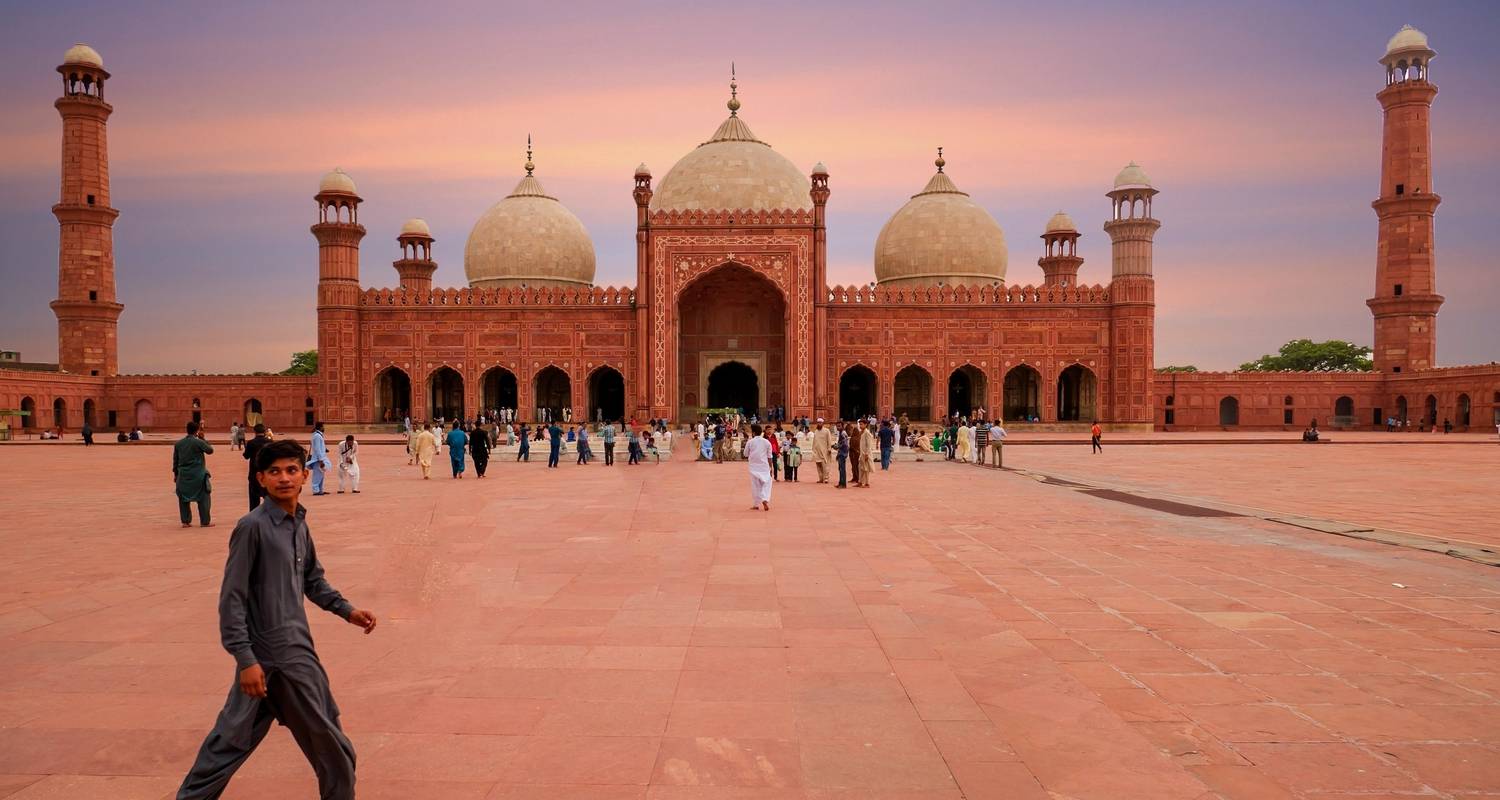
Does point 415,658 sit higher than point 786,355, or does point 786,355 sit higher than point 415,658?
point 786,355

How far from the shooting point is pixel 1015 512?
9484mm

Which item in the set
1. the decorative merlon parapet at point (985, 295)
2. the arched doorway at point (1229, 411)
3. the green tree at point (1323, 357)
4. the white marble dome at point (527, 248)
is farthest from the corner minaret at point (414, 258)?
the green tree at point (1323, 357)

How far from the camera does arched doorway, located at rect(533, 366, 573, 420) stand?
110 ft

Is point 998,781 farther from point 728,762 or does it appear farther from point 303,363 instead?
point 303,363

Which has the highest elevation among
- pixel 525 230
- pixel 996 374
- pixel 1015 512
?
pixel 525 230

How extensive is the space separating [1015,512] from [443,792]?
25.6 ft

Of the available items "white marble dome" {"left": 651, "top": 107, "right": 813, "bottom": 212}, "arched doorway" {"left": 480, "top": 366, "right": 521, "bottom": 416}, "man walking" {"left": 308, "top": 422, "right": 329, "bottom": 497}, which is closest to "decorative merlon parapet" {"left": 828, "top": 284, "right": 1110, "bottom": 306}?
"white marble dome" {"left": 651, "top": 107, "right": 813, "bottom": 212}

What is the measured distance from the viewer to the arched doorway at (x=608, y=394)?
33781 millimetres

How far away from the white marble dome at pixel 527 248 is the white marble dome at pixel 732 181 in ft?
16.7

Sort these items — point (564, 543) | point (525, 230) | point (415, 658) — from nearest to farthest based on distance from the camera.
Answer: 1. point (415, 658)
2. point (564, 543)
3. point (525, 230)

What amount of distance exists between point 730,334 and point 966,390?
9936 mm

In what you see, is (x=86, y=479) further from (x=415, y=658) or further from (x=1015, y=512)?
(x=1015, y=512)

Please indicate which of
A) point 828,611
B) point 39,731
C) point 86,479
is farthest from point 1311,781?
point 86,479

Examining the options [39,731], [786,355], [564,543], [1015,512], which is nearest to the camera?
[39,731]
